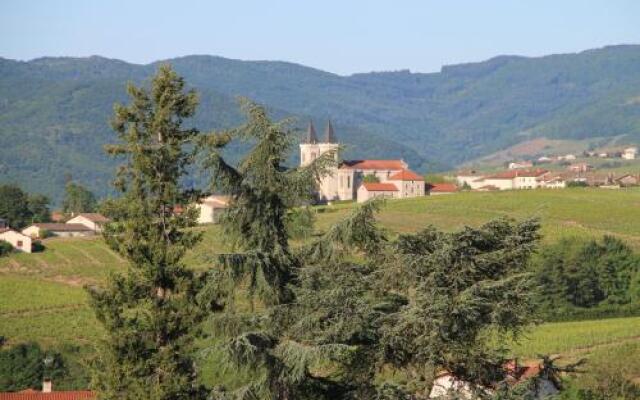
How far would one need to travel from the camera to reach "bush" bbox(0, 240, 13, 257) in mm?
95750

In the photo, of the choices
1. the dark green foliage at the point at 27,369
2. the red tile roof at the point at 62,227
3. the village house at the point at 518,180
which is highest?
the village house at the point at 518,180

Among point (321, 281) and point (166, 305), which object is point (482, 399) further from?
point (166, 305)

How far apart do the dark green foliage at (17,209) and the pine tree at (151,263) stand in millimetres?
107326

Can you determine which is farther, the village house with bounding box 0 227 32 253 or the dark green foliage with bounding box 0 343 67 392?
the village house with bounding box 0 227 32 253

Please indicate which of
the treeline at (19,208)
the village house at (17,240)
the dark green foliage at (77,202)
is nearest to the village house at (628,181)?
the dark green foliage at (77,202)

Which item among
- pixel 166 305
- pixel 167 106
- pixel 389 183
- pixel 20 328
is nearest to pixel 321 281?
pixel 166 305

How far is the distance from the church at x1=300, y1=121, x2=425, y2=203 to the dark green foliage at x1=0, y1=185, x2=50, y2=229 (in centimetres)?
3634

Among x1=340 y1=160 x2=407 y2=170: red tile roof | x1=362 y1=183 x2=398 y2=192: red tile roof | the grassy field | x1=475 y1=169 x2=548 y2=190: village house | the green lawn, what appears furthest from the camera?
x1=475 y1=169 x2=548 y2=190: village house

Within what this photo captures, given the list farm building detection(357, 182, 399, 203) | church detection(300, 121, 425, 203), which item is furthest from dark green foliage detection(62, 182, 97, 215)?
farm building detection(357, 182, 399, 203)

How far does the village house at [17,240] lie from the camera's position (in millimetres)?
98900

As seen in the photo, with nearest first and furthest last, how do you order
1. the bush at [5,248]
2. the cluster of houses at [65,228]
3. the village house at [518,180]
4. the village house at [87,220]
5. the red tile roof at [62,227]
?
the bush at [5,248] → the cluster of houses at [65,228] → the red tile roof at [62,227] → the village house at [87,220] → the village house at [518,180]

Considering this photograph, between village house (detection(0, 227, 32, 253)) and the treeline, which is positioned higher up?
the treeline

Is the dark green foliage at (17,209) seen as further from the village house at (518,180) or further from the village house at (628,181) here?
the village house at (518,180)

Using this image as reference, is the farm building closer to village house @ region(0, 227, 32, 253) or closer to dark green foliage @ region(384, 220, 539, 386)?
village house @ region(0, 227, 32, 253)
